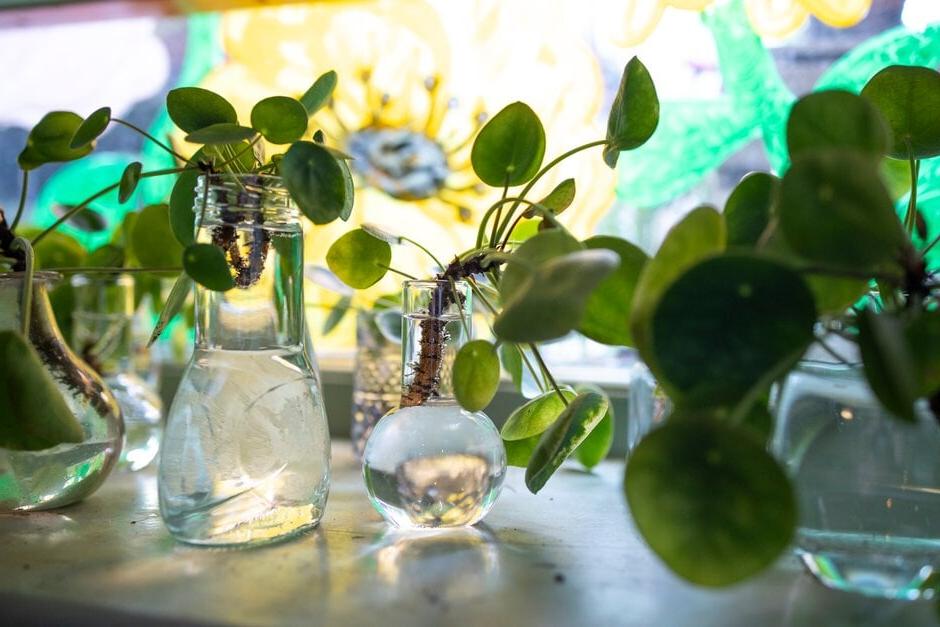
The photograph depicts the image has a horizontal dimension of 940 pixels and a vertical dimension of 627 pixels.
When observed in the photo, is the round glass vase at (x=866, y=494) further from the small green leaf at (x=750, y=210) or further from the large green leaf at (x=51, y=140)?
the large green leaf at (x=51, y=140)

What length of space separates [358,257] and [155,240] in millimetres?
227

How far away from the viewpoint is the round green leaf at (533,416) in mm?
629

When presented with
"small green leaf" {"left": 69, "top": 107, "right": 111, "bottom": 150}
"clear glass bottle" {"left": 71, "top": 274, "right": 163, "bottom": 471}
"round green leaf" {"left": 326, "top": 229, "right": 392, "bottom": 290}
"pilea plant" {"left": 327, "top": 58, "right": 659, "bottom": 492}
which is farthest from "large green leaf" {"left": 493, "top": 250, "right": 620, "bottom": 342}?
"clear glass bottle" {"left": 71, "top": 274, "right": 163, "bottom": 471}

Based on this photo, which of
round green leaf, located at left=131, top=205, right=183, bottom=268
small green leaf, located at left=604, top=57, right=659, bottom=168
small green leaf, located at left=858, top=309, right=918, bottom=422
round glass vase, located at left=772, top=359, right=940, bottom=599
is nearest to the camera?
small green leaf, located at left=858, top=309, right=918, bottom=422

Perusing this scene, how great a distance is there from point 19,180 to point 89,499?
0.74m

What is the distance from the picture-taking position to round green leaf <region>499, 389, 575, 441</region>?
0.63 meters

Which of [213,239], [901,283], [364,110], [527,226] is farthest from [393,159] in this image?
[901,283]

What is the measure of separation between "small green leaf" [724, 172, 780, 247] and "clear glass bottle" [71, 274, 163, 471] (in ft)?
1.99

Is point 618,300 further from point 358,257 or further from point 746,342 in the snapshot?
point 358,257

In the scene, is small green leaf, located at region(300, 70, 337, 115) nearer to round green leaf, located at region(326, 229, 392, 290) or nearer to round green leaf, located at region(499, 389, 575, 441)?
round green leaf, located at region(326, 229, 392, 290)

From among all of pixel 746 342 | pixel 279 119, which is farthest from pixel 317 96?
pixel 746 342

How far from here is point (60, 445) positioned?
0.62m

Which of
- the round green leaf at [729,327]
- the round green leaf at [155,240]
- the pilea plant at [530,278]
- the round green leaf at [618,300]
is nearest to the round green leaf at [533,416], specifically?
the pilea plant at [530,278]

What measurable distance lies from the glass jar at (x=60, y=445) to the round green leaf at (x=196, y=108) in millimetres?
165
